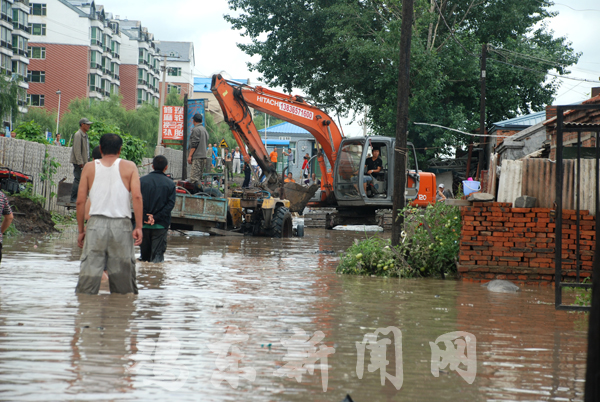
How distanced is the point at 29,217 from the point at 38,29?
231ft

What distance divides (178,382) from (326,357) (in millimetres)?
1267

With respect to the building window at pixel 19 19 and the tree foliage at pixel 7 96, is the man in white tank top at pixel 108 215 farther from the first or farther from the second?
the building window at pixel 19 19

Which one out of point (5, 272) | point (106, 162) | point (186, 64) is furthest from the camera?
point (186, 64)

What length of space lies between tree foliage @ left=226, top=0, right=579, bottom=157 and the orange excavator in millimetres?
9413

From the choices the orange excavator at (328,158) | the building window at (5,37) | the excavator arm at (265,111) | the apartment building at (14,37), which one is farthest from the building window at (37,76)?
the excavator arm at (265,111)

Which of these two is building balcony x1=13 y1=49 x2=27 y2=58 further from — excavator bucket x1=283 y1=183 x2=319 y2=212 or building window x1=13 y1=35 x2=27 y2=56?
excavator bucket x1=283 y1=183 x2=319 y2=212

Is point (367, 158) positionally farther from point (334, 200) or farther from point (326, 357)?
point (326, 357)

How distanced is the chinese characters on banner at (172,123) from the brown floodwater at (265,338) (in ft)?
81.7

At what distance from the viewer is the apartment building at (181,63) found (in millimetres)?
127562

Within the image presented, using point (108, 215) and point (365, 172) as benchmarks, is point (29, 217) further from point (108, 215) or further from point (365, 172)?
point (108, 215)

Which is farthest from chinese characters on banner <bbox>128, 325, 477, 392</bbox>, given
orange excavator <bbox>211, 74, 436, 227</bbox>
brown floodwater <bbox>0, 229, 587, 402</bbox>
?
orange excavator <bbox>211, 74, 436, 227</bbox>

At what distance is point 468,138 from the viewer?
125 ft

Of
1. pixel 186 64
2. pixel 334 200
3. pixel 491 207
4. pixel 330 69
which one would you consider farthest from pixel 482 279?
pixel 186 64

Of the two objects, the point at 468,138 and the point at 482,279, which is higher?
the point at 468,138
